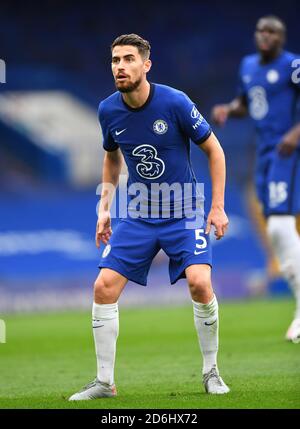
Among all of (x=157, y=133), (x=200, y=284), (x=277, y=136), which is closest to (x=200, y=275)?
(x=200, y=284)

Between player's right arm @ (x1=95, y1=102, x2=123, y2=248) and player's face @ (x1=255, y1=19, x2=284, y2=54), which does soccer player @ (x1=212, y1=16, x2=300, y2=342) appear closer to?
player's face @ (x1=255, y1=19, x2=284, y2=54)

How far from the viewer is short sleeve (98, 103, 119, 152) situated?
249 inches

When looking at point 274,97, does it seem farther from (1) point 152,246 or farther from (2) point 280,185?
(1) point 152,246

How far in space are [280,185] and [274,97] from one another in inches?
33.9

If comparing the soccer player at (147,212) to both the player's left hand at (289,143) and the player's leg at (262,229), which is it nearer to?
the player's left hand at (289,143)

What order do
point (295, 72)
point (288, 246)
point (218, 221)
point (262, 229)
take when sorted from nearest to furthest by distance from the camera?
point (218, 221)
point (288, 246)
point (295, 72)
point (262, 229)

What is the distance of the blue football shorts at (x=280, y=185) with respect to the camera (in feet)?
30.1

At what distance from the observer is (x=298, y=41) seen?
19828 millimetres

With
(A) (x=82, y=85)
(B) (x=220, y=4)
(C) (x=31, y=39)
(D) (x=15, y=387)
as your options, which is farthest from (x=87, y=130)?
(D) (x=15, y=387)

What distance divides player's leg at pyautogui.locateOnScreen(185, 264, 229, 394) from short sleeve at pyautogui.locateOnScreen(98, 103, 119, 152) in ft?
3.22

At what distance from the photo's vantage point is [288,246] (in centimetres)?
902

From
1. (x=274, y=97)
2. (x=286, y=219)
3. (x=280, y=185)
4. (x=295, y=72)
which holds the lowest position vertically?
(x=286, y=219)

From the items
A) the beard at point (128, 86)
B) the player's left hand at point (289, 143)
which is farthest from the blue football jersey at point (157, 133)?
the player's left hand at point (289, 143)

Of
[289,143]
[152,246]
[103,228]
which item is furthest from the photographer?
[289,143]
